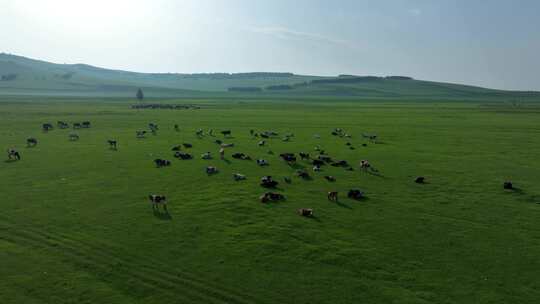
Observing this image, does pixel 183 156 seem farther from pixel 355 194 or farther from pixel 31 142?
pixel 31 142

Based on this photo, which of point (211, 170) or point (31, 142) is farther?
point (31, 142)

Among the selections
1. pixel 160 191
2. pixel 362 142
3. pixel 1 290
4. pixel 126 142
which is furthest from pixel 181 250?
pixel 362 142

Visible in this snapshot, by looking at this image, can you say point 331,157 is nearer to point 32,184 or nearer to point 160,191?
point 160,191

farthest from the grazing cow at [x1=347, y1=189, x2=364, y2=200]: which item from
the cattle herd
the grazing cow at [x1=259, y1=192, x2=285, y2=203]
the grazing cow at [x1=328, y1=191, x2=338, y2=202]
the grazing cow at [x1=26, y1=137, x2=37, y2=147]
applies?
the grazing cow at [x1=26, y1=137, x2=37, y2=147]

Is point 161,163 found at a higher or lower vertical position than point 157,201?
higher

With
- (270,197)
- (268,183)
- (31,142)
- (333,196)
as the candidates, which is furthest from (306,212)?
(31,142)

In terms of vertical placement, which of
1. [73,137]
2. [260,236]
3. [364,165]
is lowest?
[260,236]

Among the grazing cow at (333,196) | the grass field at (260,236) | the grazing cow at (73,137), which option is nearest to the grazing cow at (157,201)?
the grass field at (260,236)
